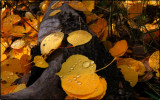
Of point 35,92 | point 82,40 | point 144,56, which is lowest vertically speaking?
point 144,56

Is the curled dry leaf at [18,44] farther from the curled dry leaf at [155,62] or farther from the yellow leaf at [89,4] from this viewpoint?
the curled dry leaf at [155,62]

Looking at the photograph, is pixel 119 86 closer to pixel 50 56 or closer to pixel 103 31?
pixel 50 56

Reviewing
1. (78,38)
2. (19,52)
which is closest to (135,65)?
(78,38)

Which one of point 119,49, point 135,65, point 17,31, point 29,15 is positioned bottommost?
point 135,65

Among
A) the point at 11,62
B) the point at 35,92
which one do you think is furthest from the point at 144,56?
the point at 11,62

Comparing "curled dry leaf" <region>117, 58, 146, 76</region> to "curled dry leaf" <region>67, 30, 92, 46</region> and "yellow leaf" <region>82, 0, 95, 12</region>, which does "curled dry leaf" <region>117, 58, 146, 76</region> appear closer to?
"curled dry leaf" <region>67, 30, 92, 46</region>

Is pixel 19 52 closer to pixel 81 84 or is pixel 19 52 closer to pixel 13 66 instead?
pixel 13 66

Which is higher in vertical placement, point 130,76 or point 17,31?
point 17,31
